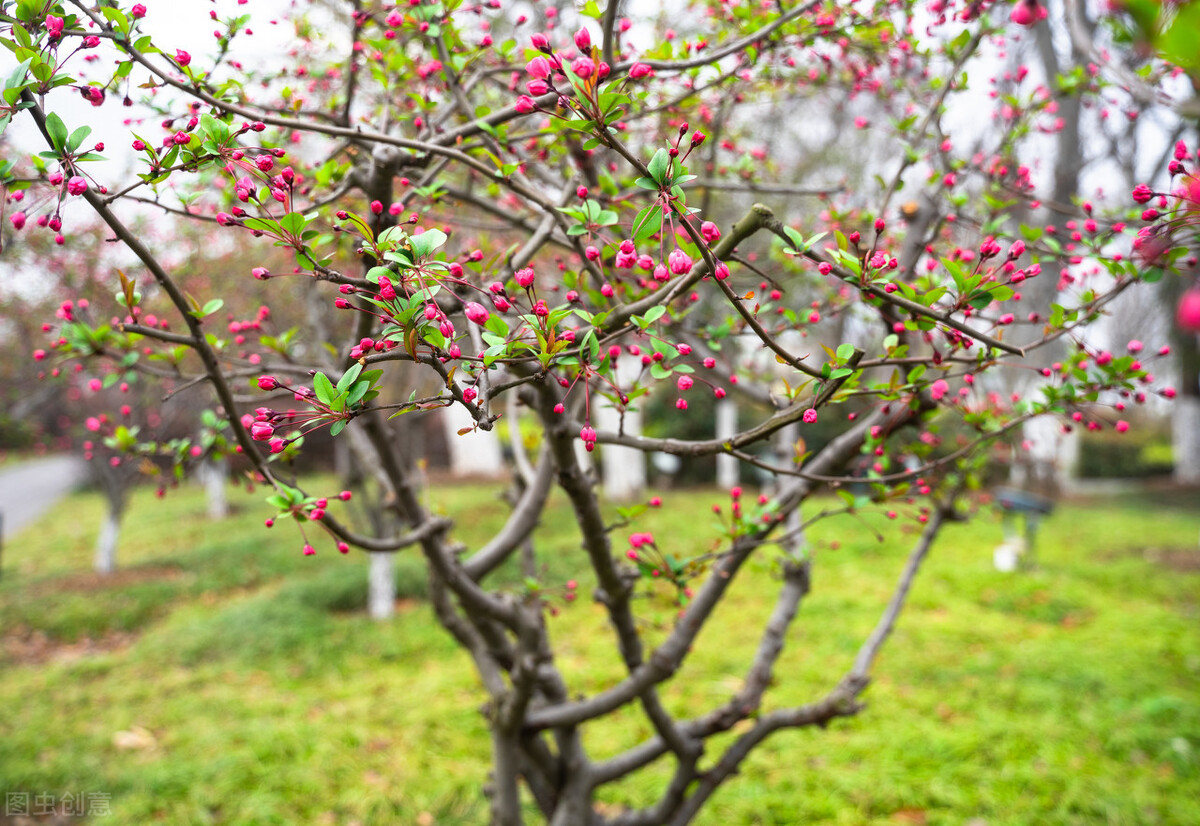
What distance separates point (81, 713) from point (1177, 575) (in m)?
10.8

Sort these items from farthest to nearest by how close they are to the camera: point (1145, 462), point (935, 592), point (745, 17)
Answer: point (1145, 462), point (935, 592), point (745, 17)

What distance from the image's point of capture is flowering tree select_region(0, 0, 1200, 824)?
122 cm

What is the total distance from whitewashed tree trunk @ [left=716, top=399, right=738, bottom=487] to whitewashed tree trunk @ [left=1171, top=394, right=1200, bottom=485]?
30.6 ft

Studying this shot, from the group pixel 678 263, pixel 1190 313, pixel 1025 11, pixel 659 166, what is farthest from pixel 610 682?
pixel 1190 313

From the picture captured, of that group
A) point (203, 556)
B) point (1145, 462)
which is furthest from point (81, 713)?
point (1145, 462)

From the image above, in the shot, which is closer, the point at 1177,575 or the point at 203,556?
the point at 1177,575

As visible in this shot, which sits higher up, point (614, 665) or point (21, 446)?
point (21, 446)

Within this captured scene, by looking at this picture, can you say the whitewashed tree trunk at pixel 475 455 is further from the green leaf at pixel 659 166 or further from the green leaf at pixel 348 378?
the green leaf at pixel 659 166

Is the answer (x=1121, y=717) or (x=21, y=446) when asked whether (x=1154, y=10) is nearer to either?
(x=1121, y=717)

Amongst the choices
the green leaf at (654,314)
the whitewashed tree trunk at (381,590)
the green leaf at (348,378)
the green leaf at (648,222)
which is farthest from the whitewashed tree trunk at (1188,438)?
→ the green leaf at (348,378)

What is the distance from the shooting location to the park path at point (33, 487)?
45.8 feet

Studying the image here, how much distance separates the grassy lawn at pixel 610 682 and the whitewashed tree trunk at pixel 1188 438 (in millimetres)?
7220

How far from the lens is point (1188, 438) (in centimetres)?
1482

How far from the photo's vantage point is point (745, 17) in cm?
225
